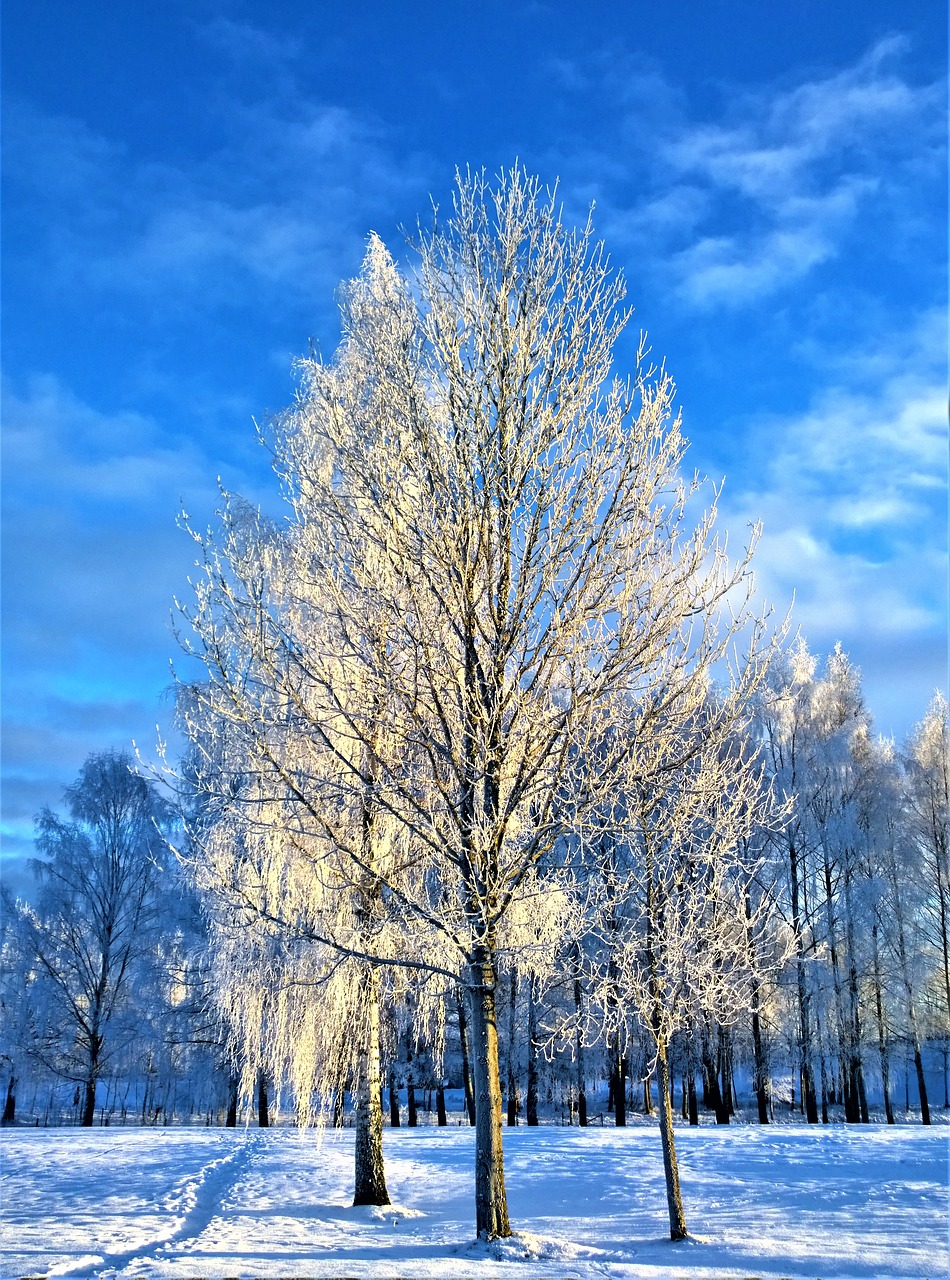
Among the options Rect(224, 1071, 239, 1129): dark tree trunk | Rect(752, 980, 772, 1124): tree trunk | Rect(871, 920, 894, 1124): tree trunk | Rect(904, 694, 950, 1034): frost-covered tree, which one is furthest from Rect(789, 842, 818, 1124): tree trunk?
Rect(224, 1071, 239, 1129): dark tree trunk

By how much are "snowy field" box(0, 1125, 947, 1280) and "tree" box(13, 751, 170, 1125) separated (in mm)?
6726

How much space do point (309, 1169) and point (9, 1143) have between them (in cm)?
746

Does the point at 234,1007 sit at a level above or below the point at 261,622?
below

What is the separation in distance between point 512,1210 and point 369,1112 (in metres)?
1.91

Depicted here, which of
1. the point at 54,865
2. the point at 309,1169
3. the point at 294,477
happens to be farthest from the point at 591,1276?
the point at 54,865

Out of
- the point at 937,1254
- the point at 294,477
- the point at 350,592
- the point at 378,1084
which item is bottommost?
the point at 937,1254

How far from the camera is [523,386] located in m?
6.98

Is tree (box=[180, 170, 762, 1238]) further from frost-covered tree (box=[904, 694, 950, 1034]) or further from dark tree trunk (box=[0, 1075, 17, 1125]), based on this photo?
dark tree trunk (box=[0, 1075, 17, 1125])

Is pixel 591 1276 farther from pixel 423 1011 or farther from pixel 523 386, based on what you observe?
pixel 523 386

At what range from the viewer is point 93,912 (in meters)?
23.2

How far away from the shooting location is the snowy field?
701 centimetres

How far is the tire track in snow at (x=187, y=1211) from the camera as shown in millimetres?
7015

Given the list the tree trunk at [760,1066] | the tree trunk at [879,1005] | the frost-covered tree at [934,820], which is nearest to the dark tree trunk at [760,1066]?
the tree trunk at [760,1066]

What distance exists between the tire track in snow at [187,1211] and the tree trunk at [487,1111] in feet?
9.43
